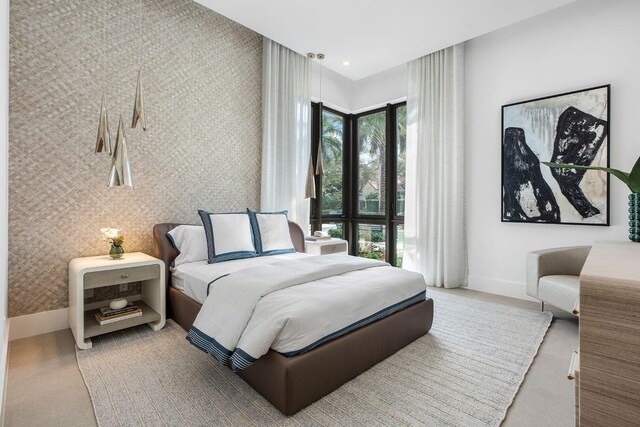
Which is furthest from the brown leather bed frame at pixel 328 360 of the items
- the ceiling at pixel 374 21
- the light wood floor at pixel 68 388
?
the ceiling at pixel 374 21

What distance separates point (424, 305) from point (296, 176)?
7.84ft

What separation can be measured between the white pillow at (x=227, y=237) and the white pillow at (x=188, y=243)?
0.09 meters

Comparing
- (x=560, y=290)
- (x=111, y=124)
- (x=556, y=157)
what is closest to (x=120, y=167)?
(x=111, y=124)

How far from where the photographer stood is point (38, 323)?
98.0 inches

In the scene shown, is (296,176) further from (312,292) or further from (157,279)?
(312,292)

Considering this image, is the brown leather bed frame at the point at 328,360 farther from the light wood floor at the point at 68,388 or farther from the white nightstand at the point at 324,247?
the white nightstand at the point at 324,247

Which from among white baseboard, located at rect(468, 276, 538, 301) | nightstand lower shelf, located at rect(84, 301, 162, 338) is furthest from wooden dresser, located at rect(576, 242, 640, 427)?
white baseboard, located at rect(468, 276, 538, 301)

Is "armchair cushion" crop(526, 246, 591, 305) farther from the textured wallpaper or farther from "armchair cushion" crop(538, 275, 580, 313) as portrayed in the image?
the textured wallpaper

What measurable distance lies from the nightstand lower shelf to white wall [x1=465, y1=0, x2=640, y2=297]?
140 inches

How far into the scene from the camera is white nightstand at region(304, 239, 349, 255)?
388 cm

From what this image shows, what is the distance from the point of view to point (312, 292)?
1.90 m

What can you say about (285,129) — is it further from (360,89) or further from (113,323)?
(113,323)

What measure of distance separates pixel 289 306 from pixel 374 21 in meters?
3.04

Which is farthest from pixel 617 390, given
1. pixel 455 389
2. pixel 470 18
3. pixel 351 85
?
pixel 351 85
